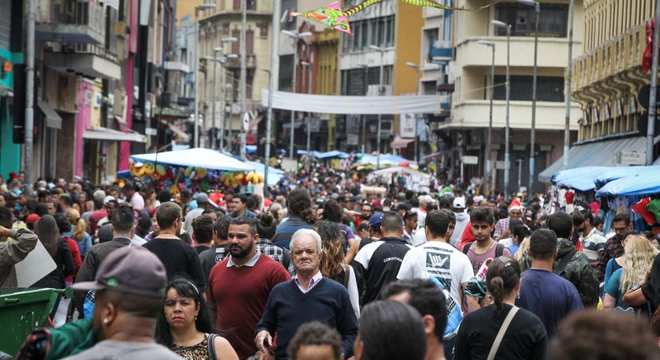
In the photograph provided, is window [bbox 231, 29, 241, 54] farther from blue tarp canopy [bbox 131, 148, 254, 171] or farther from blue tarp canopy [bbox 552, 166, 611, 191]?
blue tarp canopy [bbox 552, 166, 611, 191]

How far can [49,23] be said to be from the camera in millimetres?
37375

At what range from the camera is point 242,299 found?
1017 centimetres

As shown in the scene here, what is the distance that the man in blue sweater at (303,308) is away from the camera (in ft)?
30.6

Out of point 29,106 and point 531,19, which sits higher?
point 531,19

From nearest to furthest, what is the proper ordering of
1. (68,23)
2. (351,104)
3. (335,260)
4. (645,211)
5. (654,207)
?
(335,260)
(654,207)
(645,211)
(68,23)
(351,104)

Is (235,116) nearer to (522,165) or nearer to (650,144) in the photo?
(522,165)

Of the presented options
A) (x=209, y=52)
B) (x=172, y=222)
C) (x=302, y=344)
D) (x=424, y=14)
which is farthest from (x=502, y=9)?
(x=209, y=52)

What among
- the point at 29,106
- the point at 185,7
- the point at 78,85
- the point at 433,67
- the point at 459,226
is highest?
the point at 185,7

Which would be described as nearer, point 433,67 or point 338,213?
point 338,213

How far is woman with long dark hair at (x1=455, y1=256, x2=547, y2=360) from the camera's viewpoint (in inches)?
328

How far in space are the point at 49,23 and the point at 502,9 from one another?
39180 millimetres

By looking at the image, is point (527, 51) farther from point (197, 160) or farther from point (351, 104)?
point (197, 160)

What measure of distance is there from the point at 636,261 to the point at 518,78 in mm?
62588

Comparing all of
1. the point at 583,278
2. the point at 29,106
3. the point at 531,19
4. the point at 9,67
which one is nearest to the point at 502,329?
the point at 583,278
